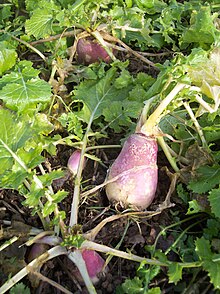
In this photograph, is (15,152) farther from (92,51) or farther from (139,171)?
(92,51)

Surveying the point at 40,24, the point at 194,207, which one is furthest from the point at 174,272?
the point at 40,24

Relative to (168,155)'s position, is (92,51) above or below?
above

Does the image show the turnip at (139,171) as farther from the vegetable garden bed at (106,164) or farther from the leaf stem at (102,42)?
the leaf stem at (102,42)

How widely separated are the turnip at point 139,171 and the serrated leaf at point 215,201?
238 mm

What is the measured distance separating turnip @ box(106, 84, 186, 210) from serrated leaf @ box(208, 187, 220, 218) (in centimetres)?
24

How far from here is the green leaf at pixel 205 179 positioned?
1786 millimetres

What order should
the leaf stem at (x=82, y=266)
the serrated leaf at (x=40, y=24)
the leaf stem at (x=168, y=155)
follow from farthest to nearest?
the serrated leaf at (x=40, y=24) < the leaf stem at (x=168, y=155) < the leaf stem at (x=82, y=266)

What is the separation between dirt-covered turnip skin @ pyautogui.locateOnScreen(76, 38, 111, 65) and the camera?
2.38 metres

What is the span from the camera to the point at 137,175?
1.83 meters

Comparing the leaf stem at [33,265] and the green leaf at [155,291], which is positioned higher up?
the leaf stem at [33,265]

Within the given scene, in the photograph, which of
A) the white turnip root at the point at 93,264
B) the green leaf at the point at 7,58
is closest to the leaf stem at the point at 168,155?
the white turnip root at the point at 93,264

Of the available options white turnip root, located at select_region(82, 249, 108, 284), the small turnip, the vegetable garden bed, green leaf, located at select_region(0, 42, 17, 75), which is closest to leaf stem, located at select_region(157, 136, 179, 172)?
the vegetable garden bed

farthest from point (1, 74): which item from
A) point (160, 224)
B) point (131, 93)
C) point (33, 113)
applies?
point (160, 224)

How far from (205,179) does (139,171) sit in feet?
0.80
